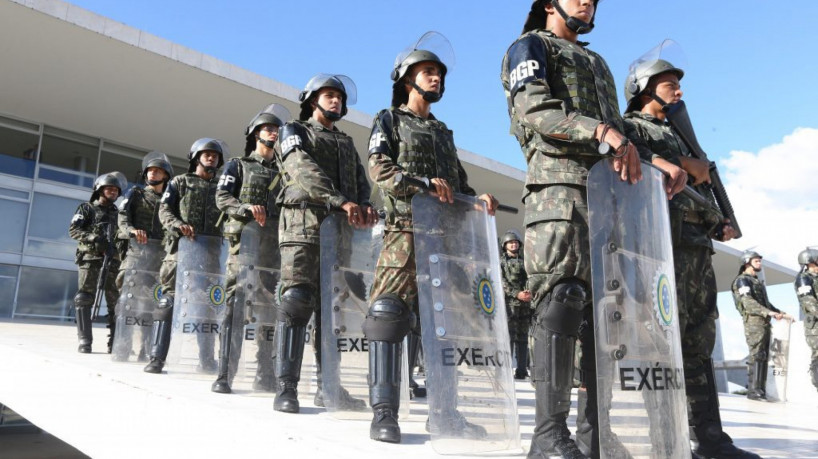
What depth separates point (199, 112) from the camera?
13.6m

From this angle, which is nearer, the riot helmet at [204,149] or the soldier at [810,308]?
the riot helmet at [204,149]

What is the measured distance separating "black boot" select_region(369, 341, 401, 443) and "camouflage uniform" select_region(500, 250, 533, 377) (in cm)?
644

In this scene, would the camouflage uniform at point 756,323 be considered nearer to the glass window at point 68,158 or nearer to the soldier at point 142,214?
the soldier at point 142,214

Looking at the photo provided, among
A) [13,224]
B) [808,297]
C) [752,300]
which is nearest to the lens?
[808,297]

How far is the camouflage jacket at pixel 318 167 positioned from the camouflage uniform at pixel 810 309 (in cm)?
760

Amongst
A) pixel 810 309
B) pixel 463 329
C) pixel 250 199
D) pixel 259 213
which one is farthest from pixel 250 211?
pixel 810 309

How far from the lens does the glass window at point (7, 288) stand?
13.4m

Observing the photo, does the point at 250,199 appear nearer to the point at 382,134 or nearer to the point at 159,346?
the point at 159,346

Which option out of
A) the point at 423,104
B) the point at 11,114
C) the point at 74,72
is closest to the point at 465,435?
the point at 423,104

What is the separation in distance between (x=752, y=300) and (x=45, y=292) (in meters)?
14.2

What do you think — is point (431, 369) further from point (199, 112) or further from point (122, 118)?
point (122, 118)

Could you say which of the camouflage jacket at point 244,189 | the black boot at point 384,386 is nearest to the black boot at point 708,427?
the black boot at point 384,386

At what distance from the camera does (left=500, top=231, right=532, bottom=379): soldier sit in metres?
9.20

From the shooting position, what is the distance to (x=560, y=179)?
2.34 m
